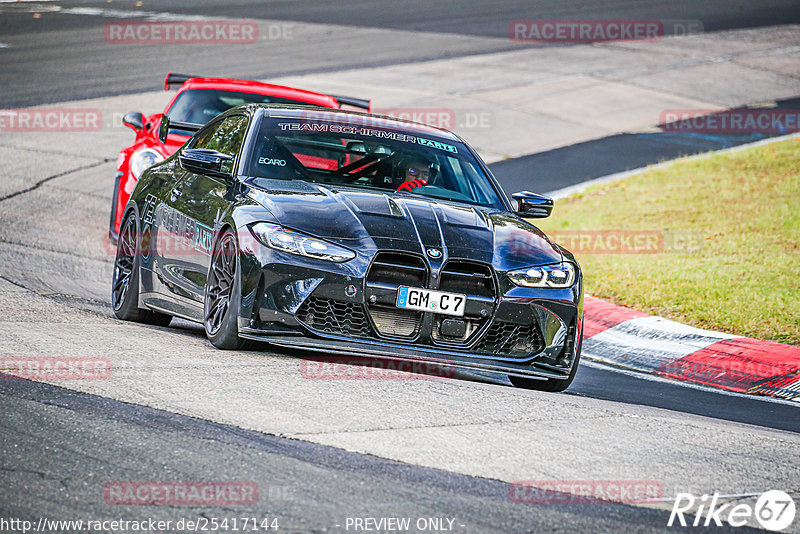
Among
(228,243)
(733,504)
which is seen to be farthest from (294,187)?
(733,504)

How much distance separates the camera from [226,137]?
8234 mm

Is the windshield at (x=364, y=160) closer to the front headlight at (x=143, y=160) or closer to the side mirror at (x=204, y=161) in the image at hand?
the side mirror at (x=204, y=161)

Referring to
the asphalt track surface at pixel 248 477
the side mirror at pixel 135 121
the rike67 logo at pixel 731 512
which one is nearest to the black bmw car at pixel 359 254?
the asphalt track surface at pixel 248 477

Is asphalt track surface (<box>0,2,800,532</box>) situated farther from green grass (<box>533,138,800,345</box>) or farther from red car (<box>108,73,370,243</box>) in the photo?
red car (<box>108,73,370,243</box>)

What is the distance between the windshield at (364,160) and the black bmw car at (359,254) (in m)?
0.01

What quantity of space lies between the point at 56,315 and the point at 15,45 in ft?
63.7

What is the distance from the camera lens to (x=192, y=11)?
102 ft

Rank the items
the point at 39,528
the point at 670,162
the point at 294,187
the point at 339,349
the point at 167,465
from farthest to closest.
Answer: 1. the point at 670,162
2. the point at 294,187
3. the point at 339,349
4. the point at 167,465
5. the point at 39,528

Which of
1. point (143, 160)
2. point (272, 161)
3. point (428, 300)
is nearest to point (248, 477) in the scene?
point (428, 300)

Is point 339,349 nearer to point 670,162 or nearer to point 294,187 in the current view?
point 294,187

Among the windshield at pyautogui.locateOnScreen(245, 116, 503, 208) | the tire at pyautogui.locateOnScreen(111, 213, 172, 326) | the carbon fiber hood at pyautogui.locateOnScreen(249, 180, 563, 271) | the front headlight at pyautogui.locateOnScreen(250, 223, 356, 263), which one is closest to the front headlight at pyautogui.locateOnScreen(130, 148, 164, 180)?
the tire at pyautogui.locateOnScreen(111, 213, 172, 326)

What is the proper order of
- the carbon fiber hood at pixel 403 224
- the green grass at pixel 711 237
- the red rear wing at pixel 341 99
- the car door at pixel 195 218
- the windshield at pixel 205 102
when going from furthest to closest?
the red rear wing at pixel 341 99, the windshield at pixel 205 102, the green grass at pixel 711 237, the car door at pixel 195 218, the carbon fiber hood at pixel 403 224

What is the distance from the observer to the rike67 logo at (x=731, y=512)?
4551 mm

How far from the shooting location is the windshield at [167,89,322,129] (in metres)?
12.5
